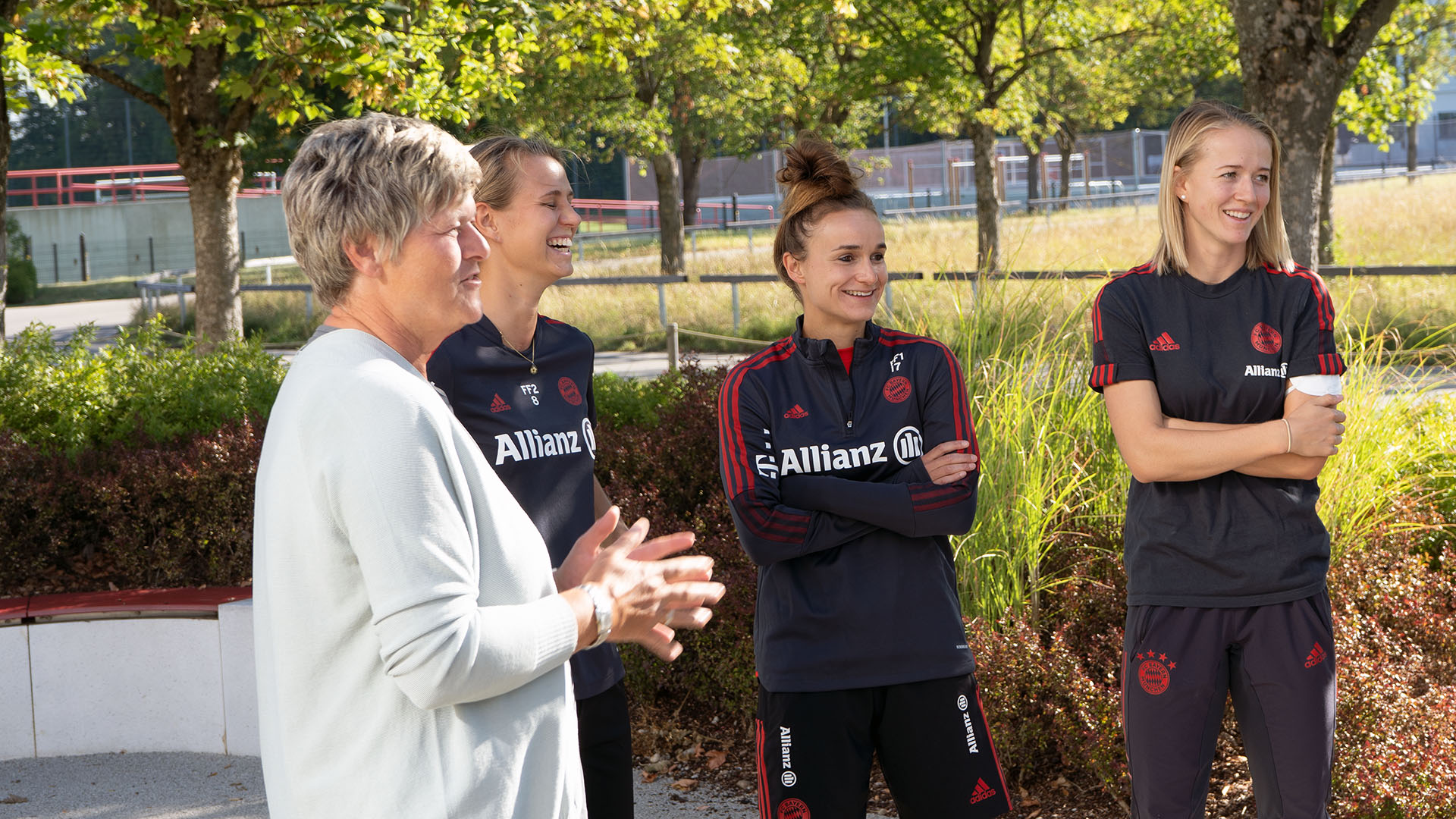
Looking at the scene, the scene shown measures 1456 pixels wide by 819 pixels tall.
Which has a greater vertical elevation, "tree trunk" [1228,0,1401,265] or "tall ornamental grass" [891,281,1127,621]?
"tree trunk" [1228,0,1401,265]

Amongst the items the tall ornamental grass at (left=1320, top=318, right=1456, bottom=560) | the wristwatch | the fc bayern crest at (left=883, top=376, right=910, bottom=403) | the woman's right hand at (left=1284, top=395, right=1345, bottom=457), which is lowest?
the tall ornamental grass at (left=1320, top=318, right=1456, bottom=560)

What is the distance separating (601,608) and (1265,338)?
1751mm

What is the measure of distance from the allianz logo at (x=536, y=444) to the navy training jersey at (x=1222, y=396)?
1.22 metres

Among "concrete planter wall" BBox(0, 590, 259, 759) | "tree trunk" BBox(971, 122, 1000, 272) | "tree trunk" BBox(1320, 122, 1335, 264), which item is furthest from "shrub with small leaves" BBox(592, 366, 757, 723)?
"tree trunk" BBox(1320, 122, 1335, 264)

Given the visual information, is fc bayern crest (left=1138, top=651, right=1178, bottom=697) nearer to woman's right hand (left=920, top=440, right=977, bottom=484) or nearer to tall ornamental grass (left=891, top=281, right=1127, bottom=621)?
woman's right hand (left=920, top=440, right=977, bottom=484)

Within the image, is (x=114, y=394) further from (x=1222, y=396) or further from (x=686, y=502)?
(x=1222, y=396)

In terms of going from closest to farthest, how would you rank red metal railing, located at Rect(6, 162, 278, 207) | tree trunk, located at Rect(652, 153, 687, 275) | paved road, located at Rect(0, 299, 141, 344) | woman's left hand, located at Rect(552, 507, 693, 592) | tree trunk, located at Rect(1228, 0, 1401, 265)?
woman's left hand, located at Rect(552, 507, 693, 592)
tree trunk, located at Rect(1228, 0, 1401, 265)
paved road, located at Rect(0, 299, 141, 344)
tree trunk, located at Rect(652, 153, 687, 275)
red metal railing, located at Rect(6, 162, 278, 207)

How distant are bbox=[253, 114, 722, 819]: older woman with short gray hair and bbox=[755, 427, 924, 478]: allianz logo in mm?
1020

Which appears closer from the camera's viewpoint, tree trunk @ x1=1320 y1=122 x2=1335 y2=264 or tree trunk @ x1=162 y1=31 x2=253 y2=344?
tree trunk @ x1=162 y1=31 x2=253 y2=344

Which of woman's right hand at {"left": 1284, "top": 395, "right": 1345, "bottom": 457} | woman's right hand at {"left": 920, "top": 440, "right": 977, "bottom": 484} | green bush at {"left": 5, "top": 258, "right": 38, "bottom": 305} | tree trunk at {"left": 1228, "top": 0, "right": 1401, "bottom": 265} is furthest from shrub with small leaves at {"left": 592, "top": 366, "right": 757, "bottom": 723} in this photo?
green bush at {"left": 5, "top": 258, "right": 38, "bottom": 305}

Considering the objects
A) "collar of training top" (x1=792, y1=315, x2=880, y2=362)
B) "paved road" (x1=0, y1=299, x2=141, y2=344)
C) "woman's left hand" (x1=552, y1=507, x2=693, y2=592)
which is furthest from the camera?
"paved road" (x1=0, y1=299, x2=141, y2=344)

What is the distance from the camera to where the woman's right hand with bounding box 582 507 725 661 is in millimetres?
1865

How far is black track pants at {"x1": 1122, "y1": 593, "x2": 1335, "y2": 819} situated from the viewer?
2.67 meters

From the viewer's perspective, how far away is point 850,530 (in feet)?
9.07
